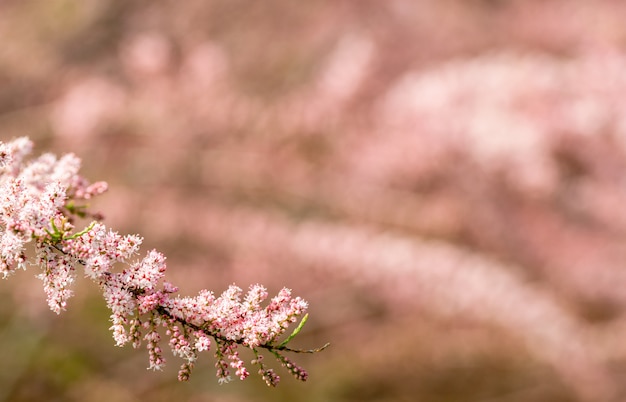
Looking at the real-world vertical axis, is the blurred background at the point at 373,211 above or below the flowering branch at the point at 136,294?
above

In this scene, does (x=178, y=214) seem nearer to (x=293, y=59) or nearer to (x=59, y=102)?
(x=59, y=102)

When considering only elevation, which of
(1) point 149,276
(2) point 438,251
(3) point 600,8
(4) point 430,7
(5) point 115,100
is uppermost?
(4) point 430,7

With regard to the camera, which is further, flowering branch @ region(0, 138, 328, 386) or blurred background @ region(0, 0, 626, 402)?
blurred background @ region(0, 0, 626, 402)

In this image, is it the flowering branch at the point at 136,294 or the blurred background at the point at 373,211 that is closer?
the flowering branch at the point at 136,294

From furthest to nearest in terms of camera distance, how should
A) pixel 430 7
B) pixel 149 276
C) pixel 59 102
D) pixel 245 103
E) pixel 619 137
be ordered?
1. pixel 430 7
2. pixel 59 102
3. pixel 245 103
4. pixel 619 137
5. pixel 149 276

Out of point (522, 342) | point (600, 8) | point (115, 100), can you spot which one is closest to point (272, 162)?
point (115, 100)
